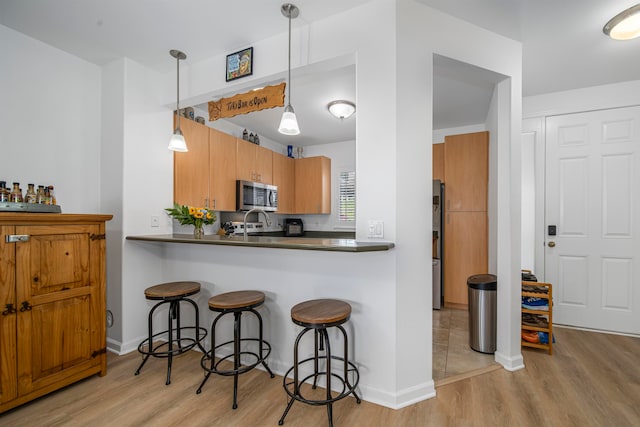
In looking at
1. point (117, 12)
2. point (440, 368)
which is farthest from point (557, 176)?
point (117, 12)

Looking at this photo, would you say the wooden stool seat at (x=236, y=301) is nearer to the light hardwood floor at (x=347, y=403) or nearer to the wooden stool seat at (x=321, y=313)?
the wooden stool seat at (x=321, y=313)

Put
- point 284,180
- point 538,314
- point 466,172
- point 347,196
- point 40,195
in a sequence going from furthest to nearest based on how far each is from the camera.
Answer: point 347,196 < point 284,180 < point 466,172 < point 538,314 < point 40,195

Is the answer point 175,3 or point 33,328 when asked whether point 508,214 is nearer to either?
point 175,3

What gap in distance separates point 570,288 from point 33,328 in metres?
4.73

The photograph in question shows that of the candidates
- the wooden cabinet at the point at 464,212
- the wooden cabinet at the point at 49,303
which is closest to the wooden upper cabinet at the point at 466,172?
the wooden cabinet at the point at 464,212

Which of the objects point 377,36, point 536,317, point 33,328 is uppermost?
point 377,36

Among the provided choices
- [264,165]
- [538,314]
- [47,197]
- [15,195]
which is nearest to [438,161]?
[538,314]

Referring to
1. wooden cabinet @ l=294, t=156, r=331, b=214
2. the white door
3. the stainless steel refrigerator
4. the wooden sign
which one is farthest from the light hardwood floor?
wooden cabinet @ l=294, t=156, r=331, b=214

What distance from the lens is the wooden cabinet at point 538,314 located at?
258cm

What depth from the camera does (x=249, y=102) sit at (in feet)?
7.64

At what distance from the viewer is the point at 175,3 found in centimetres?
192

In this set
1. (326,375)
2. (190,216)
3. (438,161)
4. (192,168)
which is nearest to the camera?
(326,375)

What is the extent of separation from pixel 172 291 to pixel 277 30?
6.84 feet

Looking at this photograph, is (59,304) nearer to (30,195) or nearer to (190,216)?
(30,195)
